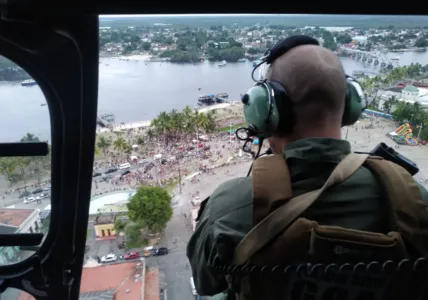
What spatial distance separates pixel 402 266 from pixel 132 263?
59.0 inches

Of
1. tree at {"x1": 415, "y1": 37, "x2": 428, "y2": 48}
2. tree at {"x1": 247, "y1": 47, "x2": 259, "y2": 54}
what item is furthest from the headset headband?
tree at {"x1": 415, "y1": 37, "x2": 428, "y2": 48}

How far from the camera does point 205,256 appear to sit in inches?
28.5

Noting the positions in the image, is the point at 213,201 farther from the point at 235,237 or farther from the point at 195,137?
the point at 195,137

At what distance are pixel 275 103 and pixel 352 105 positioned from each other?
0.70 ft

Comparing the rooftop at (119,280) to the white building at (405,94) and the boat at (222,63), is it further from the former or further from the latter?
the white building at (405,94)

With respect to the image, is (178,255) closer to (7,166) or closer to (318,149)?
(7,166)

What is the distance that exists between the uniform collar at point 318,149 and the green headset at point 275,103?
0.06 m

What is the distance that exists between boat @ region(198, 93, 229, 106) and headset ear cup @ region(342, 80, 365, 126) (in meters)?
0.90

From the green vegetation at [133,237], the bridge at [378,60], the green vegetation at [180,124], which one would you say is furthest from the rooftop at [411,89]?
the green vegetation at [133,237]

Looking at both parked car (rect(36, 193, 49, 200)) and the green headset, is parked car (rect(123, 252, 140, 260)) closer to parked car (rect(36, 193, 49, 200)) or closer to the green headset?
parked car (rect(36, 193, 49, 200))

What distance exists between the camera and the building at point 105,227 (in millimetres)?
1726

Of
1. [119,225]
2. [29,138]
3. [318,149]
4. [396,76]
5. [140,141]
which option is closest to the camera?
[318,149]

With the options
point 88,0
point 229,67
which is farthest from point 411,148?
point 88,0

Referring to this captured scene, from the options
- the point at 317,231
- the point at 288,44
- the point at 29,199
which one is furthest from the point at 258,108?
the point at 29,199
